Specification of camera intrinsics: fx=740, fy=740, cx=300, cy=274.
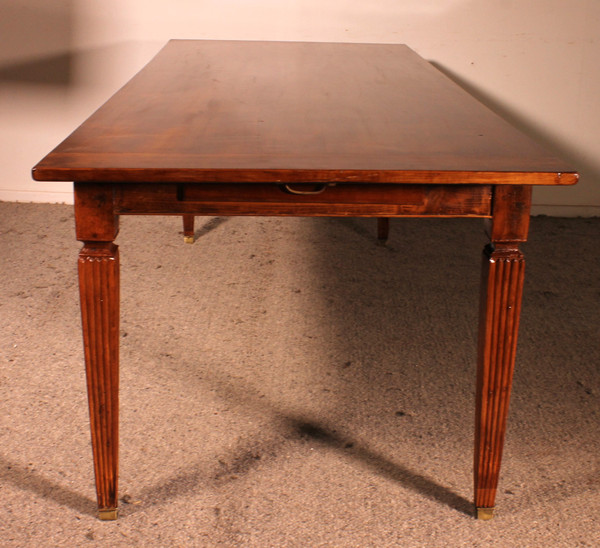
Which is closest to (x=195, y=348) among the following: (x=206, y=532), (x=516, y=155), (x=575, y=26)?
(x=206, y=532)

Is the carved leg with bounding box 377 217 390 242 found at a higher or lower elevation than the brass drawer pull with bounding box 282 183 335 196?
lower

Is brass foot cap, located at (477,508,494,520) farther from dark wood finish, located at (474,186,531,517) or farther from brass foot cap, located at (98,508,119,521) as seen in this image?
brass foot cap, located at (98,508,119,521)

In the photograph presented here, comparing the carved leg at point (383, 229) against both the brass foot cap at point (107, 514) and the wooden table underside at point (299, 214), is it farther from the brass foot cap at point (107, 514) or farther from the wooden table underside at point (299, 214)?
the brass foot cap at point (107, 514)

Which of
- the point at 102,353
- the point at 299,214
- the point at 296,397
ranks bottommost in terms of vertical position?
the point at 296,397

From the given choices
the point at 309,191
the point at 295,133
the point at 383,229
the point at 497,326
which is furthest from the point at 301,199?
the point at 383,229

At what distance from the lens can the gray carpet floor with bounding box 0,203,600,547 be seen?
1.15m

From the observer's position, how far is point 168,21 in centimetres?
250

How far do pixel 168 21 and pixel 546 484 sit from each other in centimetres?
194

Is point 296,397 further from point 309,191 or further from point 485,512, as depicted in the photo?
point 309,191

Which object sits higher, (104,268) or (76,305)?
(104,268)

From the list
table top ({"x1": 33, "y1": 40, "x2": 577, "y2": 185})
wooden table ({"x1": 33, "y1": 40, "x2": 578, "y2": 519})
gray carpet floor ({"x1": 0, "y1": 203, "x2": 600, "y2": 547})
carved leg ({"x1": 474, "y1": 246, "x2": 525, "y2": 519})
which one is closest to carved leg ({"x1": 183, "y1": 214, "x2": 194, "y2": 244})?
gray carpet floor ({"x1": 0, "y1": 203, "x2": 600, "y2": 547})

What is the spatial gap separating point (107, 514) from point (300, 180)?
598mm

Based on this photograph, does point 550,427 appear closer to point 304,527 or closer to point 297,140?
point 304,527

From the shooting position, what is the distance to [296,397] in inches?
58.8
